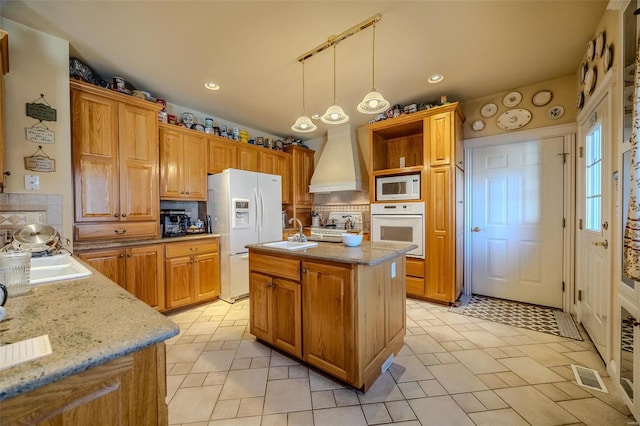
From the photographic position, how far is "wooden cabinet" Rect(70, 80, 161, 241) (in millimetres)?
2477

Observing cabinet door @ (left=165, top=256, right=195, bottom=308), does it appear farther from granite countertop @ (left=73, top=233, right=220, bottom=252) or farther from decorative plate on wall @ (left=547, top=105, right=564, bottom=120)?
decorative plate on wall @ (left=547, top=105, right=564, bottom=120)

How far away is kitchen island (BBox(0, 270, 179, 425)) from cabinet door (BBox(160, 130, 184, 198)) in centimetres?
253

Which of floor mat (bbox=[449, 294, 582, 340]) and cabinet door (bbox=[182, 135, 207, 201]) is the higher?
cabinet door (bbox=[182, 135, 207, 201])

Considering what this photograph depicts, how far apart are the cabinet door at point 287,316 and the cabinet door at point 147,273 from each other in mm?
1587

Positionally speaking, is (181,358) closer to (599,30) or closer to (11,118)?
(11,118)

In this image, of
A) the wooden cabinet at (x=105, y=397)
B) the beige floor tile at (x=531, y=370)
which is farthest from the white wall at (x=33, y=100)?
the beige floor tile at (x=531, y=370)

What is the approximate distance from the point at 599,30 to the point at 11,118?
4.74 metres

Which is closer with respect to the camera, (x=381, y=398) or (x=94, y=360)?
(x=94, y=360)

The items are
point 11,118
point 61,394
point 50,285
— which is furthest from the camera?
point 11,118

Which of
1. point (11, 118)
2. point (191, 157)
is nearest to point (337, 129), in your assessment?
point (191, 157)

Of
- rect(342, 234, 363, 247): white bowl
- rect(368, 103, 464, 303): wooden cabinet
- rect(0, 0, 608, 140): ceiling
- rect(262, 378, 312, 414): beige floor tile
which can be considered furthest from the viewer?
rect(368, 103, 464, 303): wooden cabinet

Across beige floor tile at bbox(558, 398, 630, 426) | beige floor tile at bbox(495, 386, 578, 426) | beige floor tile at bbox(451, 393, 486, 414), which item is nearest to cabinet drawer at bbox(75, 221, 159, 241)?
beige floor tile at bbox(451, 393, 486, 414)

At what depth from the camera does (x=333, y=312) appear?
68.3 inches

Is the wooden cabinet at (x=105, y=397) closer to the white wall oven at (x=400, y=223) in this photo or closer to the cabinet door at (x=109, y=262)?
the cabinet door at (x=109, y=262)
